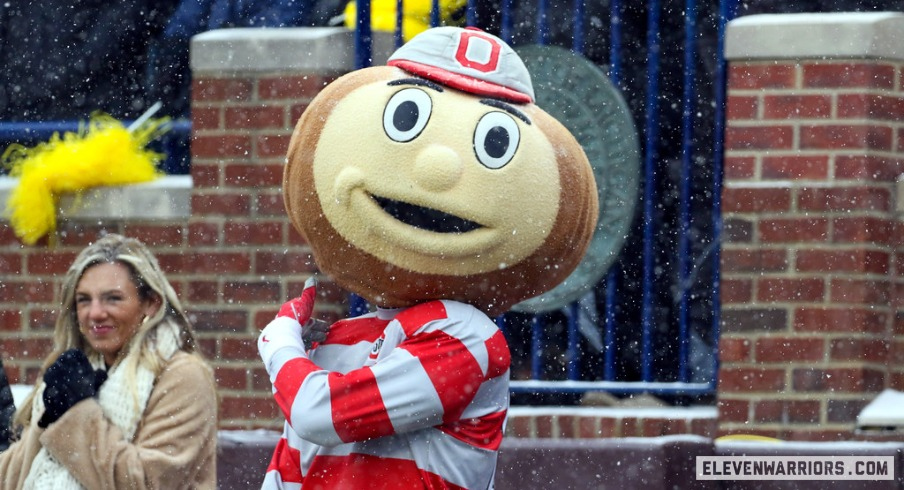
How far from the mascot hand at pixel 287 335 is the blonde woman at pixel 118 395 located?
0.87m

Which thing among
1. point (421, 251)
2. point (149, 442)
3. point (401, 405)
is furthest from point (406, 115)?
point (149, 442)

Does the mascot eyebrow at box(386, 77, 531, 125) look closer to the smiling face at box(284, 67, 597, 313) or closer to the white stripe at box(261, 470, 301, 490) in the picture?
the smiling face at box(284, 67, 597, 313)

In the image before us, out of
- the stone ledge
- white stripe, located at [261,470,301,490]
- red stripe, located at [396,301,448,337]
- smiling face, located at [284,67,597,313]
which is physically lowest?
white stripe, located at [261,470,301,490]

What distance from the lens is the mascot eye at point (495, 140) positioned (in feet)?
12.6

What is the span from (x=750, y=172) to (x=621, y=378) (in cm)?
97

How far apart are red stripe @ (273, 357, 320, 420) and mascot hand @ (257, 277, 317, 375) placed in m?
0.03

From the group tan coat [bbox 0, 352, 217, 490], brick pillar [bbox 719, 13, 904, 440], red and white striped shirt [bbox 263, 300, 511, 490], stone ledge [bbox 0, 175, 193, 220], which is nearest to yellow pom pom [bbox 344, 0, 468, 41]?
stone ledge [bbox 0, 175, 193, 220]

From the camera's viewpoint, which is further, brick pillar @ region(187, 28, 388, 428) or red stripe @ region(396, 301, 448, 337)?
brick pillar @ region(187, 28, 388, 428)

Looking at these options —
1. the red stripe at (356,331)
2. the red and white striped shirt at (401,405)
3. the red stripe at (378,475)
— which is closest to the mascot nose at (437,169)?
the red and white striped shirt at (401,405)

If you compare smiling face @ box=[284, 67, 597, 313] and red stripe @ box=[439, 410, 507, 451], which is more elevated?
smiling face @ box=[284, 67, 597, 313]

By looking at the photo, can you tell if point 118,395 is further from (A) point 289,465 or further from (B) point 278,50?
(B) point 278,50

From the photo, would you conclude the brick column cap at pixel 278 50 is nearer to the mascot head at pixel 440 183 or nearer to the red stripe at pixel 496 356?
the mascot head at pixel 440 183

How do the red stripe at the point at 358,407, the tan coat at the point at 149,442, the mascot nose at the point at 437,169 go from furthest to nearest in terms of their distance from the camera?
the tan coat at the point at 149,442, the mascot nose at the point at 437,169, the red stripe at the point at 358,407

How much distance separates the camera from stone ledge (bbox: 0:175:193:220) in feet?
21.1
